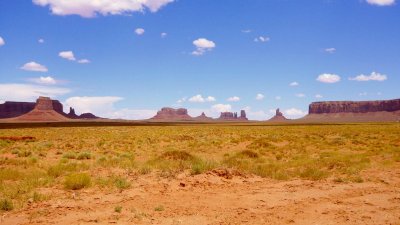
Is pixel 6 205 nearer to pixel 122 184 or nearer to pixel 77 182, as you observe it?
pixel 77 182

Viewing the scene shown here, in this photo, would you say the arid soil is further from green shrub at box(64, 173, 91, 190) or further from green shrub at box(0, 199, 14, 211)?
green shrub at box(64, 173, 91, 190)

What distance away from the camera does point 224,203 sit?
10320mm

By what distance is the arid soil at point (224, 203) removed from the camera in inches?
346

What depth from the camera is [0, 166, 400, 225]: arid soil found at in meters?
8.79

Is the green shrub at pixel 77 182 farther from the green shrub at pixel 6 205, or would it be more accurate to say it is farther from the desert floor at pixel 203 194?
the green shrub at pixel 6 205

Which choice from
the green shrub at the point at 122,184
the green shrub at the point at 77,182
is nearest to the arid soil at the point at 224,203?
the green shrub at the point at 122,184

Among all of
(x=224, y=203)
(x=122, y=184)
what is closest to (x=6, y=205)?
(x=122, y=184)

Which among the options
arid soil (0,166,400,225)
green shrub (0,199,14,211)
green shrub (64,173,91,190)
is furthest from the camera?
green shrub (64,173,91,190)

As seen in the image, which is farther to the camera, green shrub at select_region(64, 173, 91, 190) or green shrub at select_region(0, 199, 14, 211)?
green shrub at select_region(64, 173, 91, 190)

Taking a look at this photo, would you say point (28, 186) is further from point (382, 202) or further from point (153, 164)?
point (382, 202)

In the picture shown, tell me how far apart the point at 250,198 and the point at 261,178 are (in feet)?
11.7

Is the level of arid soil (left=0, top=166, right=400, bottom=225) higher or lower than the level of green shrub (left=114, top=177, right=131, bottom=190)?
lower

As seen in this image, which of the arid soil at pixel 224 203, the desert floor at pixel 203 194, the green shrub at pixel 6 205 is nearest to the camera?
the arid soil at pixel 224 203

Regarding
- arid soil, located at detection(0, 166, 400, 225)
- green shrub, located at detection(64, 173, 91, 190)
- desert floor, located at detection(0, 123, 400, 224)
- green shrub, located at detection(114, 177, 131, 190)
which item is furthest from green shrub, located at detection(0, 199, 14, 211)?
green shrub, located at detection(114, 177, 131, 190)
